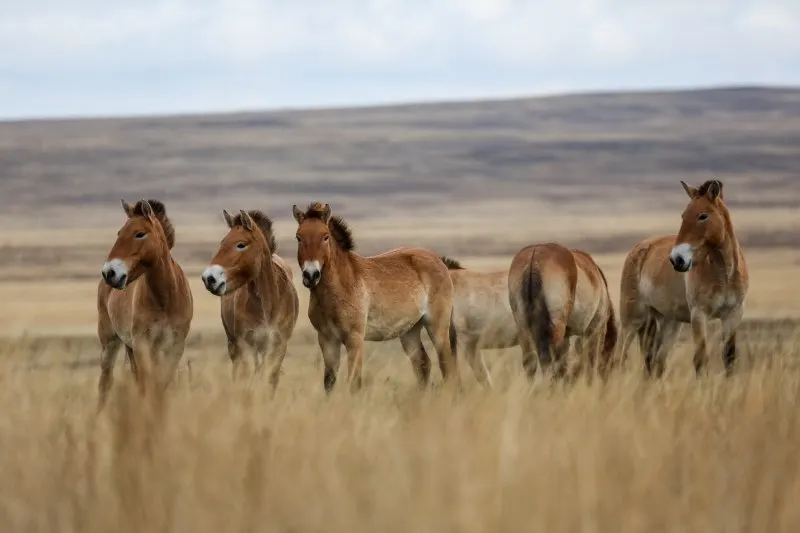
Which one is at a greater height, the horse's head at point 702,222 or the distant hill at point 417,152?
the horse's head at point 702,222

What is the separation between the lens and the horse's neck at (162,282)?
408 inches

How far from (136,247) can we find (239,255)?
81 centimetres

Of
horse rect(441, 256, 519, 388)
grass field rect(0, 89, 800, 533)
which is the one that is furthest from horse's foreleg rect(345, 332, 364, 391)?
horse rect(441, 256, 519, 388)

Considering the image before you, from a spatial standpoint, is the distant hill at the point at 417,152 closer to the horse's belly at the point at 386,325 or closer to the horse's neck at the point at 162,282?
the horse's belly at the point at 386,325

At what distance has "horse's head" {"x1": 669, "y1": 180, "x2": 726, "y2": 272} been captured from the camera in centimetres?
1137

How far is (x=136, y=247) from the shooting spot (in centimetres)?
1014

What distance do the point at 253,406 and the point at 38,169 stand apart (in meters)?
66.5

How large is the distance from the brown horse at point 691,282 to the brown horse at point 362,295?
5.33ft

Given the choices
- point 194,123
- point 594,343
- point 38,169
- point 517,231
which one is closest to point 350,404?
point 594,343

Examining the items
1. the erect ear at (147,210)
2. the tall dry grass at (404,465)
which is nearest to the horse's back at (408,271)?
the erect ear at (147,210)

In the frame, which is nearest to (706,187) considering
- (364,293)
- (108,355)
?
(364,293)

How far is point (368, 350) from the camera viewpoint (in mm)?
20234

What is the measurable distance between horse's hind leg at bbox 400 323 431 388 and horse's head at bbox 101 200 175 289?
7.87ft

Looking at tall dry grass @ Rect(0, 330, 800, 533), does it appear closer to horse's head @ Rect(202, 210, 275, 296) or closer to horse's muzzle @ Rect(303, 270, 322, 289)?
horse's muzzle @ Rect(303, 270, 322, 289)
